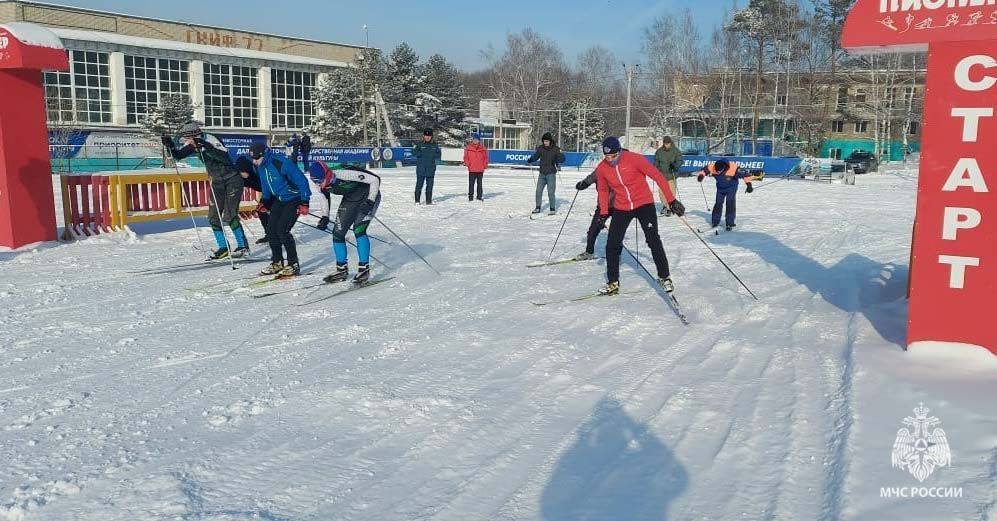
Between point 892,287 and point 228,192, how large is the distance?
7447mm

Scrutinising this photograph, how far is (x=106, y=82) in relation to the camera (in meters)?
46.4

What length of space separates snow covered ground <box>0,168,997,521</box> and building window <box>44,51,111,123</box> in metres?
42.3

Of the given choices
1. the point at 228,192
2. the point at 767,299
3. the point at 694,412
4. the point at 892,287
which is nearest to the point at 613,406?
the point at 694,412

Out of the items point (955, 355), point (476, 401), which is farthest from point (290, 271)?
point (955, 355)

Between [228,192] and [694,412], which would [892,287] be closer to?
[694,412]

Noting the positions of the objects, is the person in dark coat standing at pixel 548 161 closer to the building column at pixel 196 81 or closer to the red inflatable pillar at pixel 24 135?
the red inflatable pillar at pixel 24 135

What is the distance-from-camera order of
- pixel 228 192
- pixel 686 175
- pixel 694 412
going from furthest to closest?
pixel 686 175, pixel 228 192, pixel 694 412

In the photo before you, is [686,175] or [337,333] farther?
[686,175]

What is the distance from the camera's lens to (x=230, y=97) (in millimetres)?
51844

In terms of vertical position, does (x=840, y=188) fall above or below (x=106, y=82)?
below

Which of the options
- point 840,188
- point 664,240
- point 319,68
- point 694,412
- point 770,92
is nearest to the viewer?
point 694,412

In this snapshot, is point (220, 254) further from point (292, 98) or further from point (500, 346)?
point (292, 98)

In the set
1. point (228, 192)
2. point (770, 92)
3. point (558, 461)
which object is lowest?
point (558, 461)

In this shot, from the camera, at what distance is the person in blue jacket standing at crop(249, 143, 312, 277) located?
7.82 m
